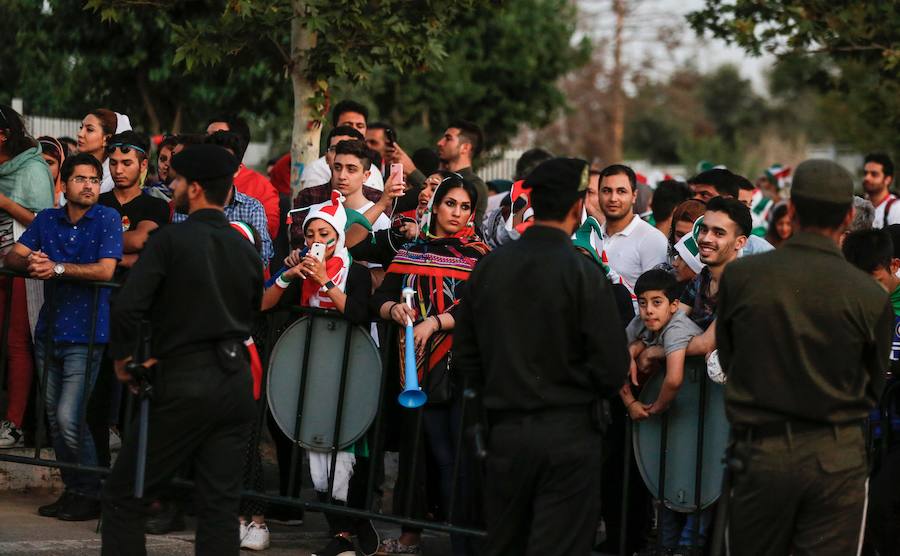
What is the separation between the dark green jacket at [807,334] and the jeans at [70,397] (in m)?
3.99

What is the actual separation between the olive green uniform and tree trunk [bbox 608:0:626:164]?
1630 inches

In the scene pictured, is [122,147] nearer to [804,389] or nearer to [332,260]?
[332,260]

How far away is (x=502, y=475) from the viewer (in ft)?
17.8

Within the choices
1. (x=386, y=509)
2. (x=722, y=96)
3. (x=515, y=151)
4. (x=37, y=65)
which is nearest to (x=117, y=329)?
(x=386, y=509)

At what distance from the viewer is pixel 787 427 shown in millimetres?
5074

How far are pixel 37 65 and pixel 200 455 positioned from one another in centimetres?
1652

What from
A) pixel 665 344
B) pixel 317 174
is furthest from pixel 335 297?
pixel 317 174

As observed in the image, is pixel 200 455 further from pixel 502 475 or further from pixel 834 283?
pixel 834 283

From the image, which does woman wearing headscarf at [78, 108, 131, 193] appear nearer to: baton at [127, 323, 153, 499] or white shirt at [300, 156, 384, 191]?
white shirt at [300, 156, 384, 191]

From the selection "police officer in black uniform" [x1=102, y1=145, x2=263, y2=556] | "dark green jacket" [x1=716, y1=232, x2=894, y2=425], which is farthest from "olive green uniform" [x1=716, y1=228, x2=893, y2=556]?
"police officer in black uniform" [x1=102, y1=145, x2=263, y2=556]

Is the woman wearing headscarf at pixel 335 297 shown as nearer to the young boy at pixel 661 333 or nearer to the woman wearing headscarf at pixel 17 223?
the young boy at pixel 661 333

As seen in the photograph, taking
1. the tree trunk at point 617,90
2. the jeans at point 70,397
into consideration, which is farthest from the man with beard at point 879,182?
the tree trunk at point 617,90

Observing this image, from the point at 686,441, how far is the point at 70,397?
3402 millimetres

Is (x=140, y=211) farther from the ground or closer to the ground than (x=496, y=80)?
closer to the ground
